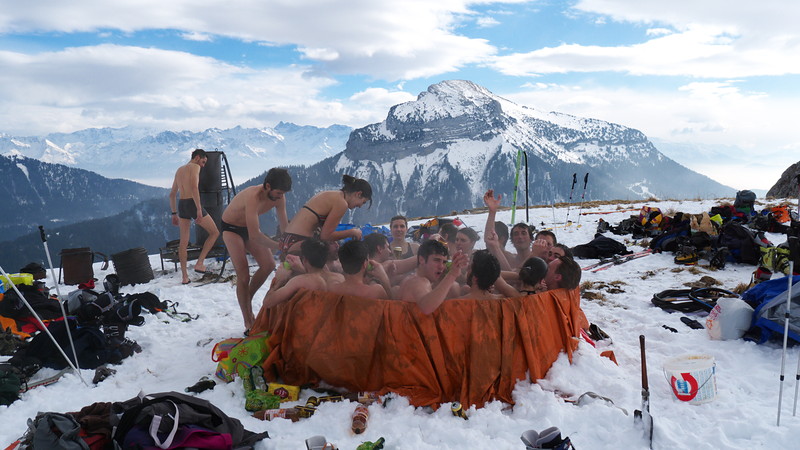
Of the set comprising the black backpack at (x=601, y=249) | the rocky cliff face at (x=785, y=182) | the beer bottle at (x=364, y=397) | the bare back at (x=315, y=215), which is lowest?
the beer bottle at (x=364, y=397)

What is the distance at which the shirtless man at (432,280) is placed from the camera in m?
3.96

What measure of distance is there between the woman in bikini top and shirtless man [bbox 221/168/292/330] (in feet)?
1.19

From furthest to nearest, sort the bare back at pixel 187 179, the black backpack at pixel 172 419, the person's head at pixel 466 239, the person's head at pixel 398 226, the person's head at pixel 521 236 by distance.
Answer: the bare back at pixel 187 179 → the person's head at pixel 398 226 → the person's head at pixel 521 236 → the person's head at pixel 466 239 → the black backpack at pixel 172 419

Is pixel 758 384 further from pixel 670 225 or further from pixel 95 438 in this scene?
pixel 670 225

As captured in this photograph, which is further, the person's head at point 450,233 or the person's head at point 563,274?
the person's head at point 450,233

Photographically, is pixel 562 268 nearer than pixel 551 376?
No

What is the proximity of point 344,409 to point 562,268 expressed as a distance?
2.76 m

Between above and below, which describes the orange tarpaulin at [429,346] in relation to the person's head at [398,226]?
below

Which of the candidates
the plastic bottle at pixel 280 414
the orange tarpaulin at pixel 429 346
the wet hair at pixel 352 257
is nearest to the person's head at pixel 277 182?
the wet hair at pixel 352 257

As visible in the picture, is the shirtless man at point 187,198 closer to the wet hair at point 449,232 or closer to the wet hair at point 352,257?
the wet hair at point 449,232

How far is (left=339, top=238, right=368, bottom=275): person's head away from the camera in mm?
4449

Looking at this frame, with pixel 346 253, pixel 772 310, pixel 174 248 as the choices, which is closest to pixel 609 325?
pixel 772 310

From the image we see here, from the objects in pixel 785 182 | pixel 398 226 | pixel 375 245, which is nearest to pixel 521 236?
pixel 398 226

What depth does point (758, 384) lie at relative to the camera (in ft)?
14.4
